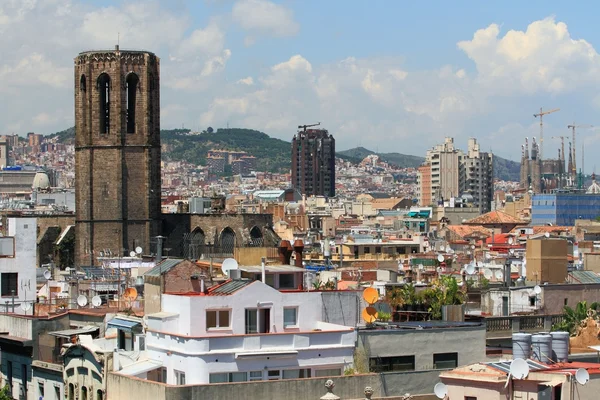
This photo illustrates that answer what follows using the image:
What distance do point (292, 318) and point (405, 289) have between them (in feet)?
23.3

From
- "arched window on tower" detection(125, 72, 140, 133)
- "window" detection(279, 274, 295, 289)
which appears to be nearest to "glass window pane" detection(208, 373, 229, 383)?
"window" detection(279, 274, 295, 289)

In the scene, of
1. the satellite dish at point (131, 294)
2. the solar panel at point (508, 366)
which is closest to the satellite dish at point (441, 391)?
the solar panel at point (508, 366)

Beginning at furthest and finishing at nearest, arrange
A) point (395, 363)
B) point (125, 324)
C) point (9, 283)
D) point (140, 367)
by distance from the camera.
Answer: point (9, 283)
point (125, 324)
point (395, 363)
point (140, 367)

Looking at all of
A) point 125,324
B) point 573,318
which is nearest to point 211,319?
point 125,324

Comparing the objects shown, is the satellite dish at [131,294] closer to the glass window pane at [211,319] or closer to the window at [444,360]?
the glass window pane at [211,319]

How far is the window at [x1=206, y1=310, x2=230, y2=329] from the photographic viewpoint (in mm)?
21328

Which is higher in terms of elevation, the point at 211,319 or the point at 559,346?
the point at 211,319

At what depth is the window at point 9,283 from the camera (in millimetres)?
34062

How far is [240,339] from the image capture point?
21.2 m

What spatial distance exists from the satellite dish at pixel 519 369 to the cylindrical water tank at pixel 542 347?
8.03 ft

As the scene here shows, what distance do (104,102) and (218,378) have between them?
179 ft

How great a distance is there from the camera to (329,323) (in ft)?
75.0

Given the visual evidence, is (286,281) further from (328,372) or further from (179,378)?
(179,378)

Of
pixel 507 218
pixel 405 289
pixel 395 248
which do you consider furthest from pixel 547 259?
pixel 507 218
